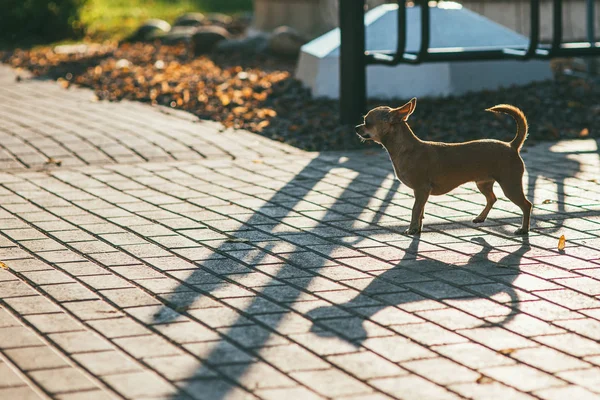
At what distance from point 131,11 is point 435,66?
16522 millimetres

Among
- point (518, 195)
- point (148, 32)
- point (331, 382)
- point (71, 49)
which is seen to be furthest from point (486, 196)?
point (148, 32)

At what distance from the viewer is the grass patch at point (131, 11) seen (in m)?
20.3

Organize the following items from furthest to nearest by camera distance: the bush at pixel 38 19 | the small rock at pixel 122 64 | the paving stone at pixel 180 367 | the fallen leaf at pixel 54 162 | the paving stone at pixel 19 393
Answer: the bush at pixel 38 19 < the small rock at pixel 122 64 < the fallen leaf at pixel 54 162 < the paving stone at pixel 180 367 < the paving stone at pixel 19 393

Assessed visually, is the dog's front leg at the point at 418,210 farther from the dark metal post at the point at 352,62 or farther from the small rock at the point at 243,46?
the small rock at the point at 243,46

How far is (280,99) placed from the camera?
11.4 metres

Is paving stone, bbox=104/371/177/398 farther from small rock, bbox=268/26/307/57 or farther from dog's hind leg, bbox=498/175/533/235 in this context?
small rock, bbox=268/26/307/57

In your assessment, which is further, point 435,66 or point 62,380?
point 435,66

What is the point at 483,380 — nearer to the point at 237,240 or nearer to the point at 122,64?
the point at 237,240

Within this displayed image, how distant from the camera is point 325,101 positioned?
1121 cm

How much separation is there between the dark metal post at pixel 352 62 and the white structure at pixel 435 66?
46.1 inches

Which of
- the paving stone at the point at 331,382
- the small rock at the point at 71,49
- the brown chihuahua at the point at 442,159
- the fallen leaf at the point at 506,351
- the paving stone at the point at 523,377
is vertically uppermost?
the small rock at the point at 71,49

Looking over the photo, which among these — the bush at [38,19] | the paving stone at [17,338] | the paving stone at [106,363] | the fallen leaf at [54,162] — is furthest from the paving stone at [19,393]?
the bush at [38,19]

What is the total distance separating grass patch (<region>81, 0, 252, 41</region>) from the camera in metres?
20.3

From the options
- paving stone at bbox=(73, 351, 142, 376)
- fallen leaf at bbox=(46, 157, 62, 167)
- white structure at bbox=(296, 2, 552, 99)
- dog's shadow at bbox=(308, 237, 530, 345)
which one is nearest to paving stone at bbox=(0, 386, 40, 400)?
paving stone at bbox=(73, 351, 142, 376)
